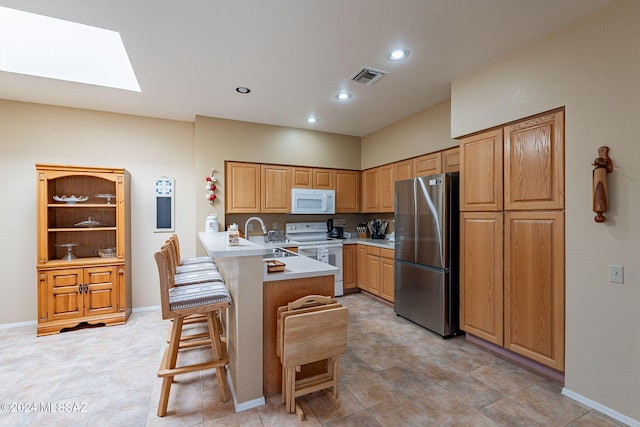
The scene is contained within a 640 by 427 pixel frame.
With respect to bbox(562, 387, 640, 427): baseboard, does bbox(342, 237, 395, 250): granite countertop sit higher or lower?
higher

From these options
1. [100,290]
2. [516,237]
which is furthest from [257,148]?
[516,237]

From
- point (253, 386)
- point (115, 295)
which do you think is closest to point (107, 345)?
point (115, 295)

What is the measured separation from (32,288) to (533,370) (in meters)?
5.61

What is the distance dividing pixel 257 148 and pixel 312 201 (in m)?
1.25

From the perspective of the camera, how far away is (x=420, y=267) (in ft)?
10.9

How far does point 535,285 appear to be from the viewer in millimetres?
2334

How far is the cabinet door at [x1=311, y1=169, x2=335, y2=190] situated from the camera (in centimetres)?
489

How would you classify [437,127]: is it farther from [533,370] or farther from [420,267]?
[533,370]

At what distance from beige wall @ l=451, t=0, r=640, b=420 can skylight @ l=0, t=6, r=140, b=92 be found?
3923mm

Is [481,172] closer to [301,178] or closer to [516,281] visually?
[516,281]

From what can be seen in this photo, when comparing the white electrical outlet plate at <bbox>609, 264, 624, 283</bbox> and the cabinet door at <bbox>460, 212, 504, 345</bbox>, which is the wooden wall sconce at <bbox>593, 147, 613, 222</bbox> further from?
the cabinet door at <bbox>460, 212, 504, 345</bbox>

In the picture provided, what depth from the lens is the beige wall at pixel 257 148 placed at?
160 inches

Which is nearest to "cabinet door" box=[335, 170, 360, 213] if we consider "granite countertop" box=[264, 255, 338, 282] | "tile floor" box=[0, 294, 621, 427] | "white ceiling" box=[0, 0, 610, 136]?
"white ceiling" box=[0, 0, 610, 136]

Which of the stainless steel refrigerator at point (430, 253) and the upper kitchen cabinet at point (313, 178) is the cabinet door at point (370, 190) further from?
the stainless steel refrigerator at point (430, 253)
